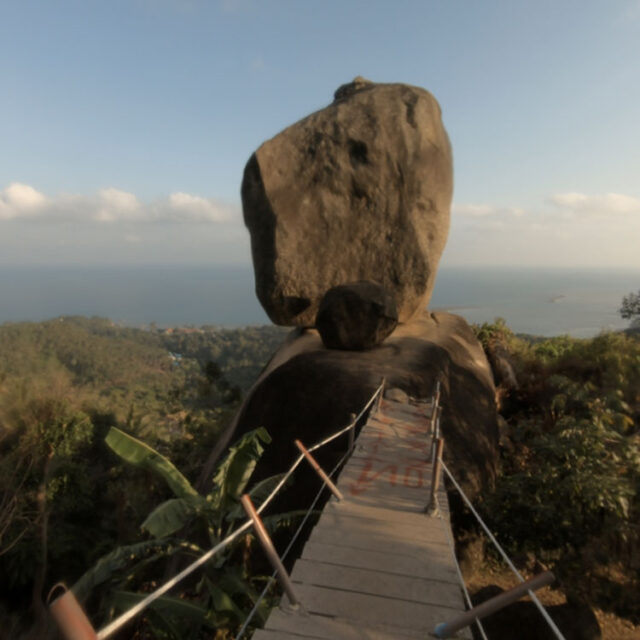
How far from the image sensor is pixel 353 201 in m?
13.5

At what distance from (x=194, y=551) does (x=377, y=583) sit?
313 cm

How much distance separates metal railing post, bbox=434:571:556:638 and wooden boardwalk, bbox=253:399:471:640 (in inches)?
10.1

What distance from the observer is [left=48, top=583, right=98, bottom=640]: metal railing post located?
53.3 inches

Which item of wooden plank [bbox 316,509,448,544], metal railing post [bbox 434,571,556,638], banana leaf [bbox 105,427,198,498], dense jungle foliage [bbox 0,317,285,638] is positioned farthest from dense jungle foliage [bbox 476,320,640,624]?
dense jungle foliage [bbox 0,317,285,638]

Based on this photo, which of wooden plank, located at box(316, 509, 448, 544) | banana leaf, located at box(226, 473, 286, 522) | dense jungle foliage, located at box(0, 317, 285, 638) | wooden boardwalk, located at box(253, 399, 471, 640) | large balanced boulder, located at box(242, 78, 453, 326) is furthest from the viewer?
dense jungle foliage, located at box(0, 317, 285, 638)

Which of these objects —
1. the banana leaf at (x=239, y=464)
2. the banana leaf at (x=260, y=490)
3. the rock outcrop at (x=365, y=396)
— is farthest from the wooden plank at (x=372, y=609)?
the rock outcrop at (x=365, y=396)

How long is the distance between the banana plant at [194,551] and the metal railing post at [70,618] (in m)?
3.46

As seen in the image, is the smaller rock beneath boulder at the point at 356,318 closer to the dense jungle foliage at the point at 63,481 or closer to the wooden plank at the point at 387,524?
the wooden plank at the point at 387,524

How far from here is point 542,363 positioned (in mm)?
14875

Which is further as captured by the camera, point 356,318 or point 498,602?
→ point 356,318

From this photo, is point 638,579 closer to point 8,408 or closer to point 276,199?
point 276,199

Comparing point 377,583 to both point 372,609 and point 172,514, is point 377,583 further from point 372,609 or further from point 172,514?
point 172,514

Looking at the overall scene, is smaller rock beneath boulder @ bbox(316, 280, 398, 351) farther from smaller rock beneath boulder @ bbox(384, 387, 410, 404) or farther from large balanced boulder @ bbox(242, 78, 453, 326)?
smaller rock beneath boulder @ bbox(384, 387, 410, 404)

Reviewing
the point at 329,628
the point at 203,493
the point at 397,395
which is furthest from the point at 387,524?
the point at 203,493
